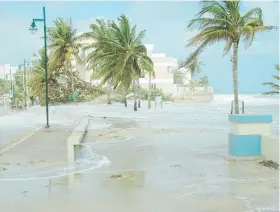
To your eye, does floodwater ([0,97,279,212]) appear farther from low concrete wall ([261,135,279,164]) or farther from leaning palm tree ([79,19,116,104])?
leaning palm tree ([79,19,116,104])

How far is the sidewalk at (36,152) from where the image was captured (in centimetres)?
1030

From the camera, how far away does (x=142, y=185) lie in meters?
7.22

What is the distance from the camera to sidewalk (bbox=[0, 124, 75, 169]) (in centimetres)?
1030

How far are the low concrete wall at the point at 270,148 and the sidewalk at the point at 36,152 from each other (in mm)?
4384

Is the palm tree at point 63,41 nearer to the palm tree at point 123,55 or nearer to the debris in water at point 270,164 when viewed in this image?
the palm tree at point 123,55

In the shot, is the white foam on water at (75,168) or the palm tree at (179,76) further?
the palm tree at (179,76)

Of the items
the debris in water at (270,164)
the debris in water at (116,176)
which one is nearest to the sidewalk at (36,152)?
the debris in water at (116,176)

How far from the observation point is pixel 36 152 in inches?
475

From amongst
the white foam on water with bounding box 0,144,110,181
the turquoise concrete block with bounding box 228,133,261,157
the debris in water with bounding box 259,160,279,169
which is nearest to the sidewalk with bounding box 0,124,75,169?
the white foam on water with bounding box 0,144,110,181

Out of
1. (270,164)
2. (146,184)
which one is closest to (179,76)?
(270,164)

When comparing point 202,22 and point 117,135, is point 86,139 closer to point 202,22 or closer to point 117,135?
point 117,135

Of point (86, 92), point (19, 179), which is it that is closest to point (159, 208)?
point (19, 179)

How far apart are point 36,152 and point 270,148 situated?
632 cm

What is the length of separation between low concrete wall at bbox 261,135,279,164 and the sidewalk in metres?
4.38
